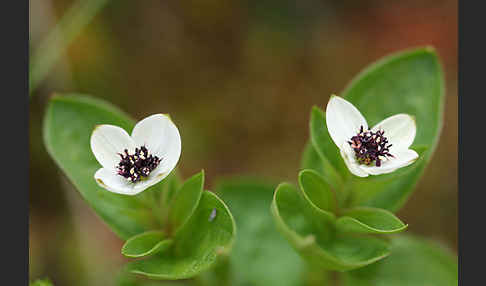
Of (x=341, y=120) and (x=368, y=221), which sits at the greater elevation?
(x=341, y=120)

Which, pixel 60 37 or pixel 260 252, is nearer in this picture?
pixel 260 252

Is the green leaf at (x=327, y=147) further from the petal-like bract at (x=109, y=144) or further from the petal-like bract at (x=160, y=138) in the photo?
the petal-like bract at (x=109, y=144)

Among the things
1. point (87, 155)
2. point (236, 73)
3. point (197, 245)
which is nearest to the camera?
point (197, 245)

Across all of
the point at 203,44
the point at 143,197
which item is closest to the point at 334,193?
the point at 143,197

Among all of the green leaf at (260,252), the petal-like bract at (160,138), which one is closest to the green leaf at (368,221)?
the green leaf at (260,252)

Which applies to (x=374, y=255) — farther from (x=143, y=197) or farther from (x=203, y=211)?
(x=143, y=197)

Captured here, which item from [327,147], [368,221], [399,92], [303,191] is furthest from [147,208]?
[399,92]

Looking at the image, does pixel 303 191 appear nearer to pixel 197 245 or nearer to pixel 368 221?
pixel 368 221
